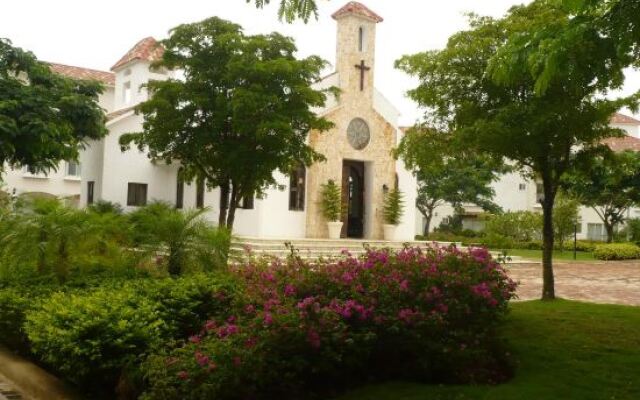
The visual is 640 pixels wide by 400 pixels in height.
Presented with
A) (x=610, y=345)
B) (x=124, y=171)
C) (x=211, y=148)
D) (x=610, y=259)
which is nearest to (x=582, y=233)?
(x=610, y=259)

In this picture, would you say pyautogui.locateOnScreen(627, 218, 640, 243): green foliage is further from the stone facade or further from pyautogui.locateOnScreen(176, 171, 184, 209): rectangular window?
pyautogui.locateOnScreen(176, 171, 184, 209): rectangular window

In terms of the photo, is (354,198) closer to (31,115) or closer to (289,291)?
(31,115)

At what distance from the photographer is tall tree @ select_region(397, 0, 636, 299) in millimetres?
9281

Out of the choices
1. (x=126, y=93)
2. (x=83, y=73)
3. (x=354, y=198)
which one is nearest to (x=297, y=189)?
(x=354, y=198)

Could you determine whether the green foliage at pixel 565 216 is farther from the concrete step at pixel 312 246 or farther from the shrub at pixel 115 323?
the shrub at pixel 115 323

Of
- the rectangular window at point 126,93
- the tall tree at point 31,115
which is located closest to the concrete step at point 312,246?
the tall tree at point 31,115

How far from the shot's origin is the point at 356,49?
83.5 ft

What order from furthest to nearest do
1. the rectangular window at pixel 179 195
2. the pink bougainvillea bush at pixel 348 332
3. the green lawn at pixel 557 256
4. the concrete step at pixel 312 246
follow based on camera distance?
the rectangular window at pixel 179 195 → the green lawn at pixel 557 256 → the concrete step at pixel 312 246 → the pink bougainvillea bush at pixel 348 332

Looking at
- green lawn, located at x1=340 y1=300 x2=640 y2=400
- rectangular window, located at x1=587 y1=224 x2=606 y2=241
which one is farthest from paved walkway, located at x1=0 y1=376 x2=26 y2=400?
rectangular window, located at x1=587 y1=224 x2=606 y2=241

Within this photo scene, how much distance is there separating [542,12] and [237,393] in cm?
786

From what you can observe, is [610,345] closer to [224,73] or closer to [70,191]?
[224,73]

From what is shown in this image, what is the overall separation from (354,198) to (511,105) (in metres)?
17.2

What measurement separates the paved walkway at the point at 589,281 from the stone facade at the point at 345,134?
6.43 m

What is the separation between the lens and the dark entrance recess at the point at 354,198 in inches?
1027
